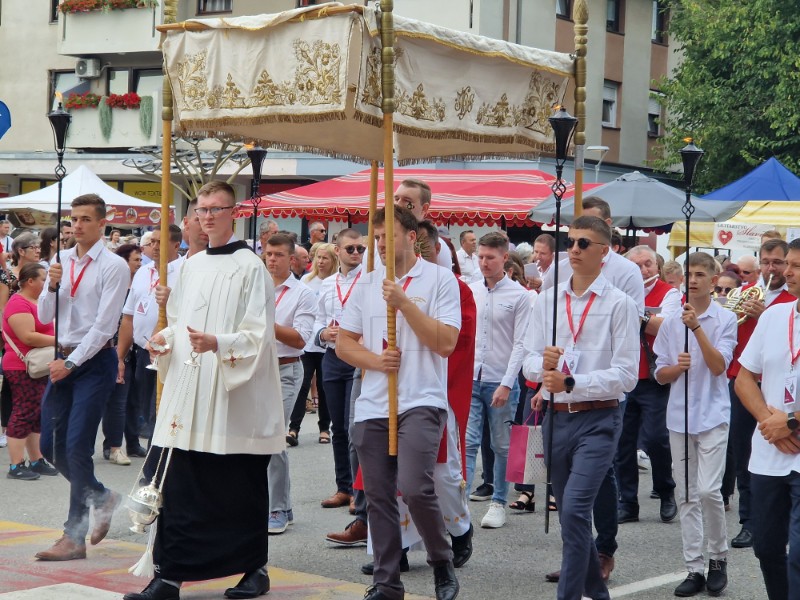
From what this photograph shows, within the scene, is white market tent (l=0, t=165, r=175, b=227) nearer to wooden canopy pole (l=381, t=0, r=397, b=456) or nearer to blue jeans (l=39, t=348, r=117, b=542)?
blue jeans (l=39, t=348, r=117, b=542)

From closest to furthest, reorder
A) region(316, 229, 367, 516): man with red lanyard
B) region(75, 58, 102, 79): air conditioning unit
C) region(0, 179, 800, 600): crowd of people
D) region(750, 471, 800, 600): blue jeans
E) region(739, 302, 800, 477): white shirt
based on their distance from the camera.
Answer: region(750, 471, 800, 600): blue jeans → region(739, 302, 800, 477): white shirt → region(0, 179, 800, 600): crowd of people → region(316, 229, 367, 516): man with red lanyard → region(75, 58, 102, 79): air conditioning unit

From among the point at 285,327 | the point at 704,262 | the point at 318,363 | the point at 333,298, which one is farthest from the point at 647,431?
the point at 318,363

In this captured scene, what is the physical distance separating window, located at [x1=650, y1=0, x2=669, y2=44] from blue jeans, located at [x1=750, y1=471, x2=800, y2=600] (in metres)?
30.7

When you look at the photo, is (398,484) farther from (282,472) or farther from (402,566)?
(282,472)

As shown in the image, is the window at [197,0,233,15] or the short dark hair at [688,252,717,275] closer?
the short dark hair at [688,252,717,275]

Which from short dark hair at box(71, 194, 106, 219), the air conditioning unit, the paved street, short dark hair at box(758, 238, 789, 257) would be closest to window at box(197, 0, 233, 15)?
the air conditioning unit

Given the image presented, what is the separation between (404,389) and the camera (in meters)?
6.51

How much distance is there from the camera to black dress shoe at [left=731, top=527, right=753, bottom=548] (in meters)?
8.56

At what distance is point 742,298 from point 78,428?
4.74 m

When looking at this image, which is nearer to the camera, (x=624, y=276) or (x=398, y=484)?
(x=398, y=484)

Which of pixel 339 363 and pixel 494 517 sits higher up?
pixel 339 363

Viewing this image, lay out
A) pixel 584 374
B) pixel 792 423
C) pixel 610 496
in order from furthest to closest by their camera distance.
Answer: pixel 610 496 < pixel 584 374 < pixel 792 423

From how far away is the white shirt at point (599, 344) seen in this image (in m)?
6.19

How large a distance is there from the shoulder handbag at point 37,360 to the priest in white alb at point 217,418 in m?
4.57
